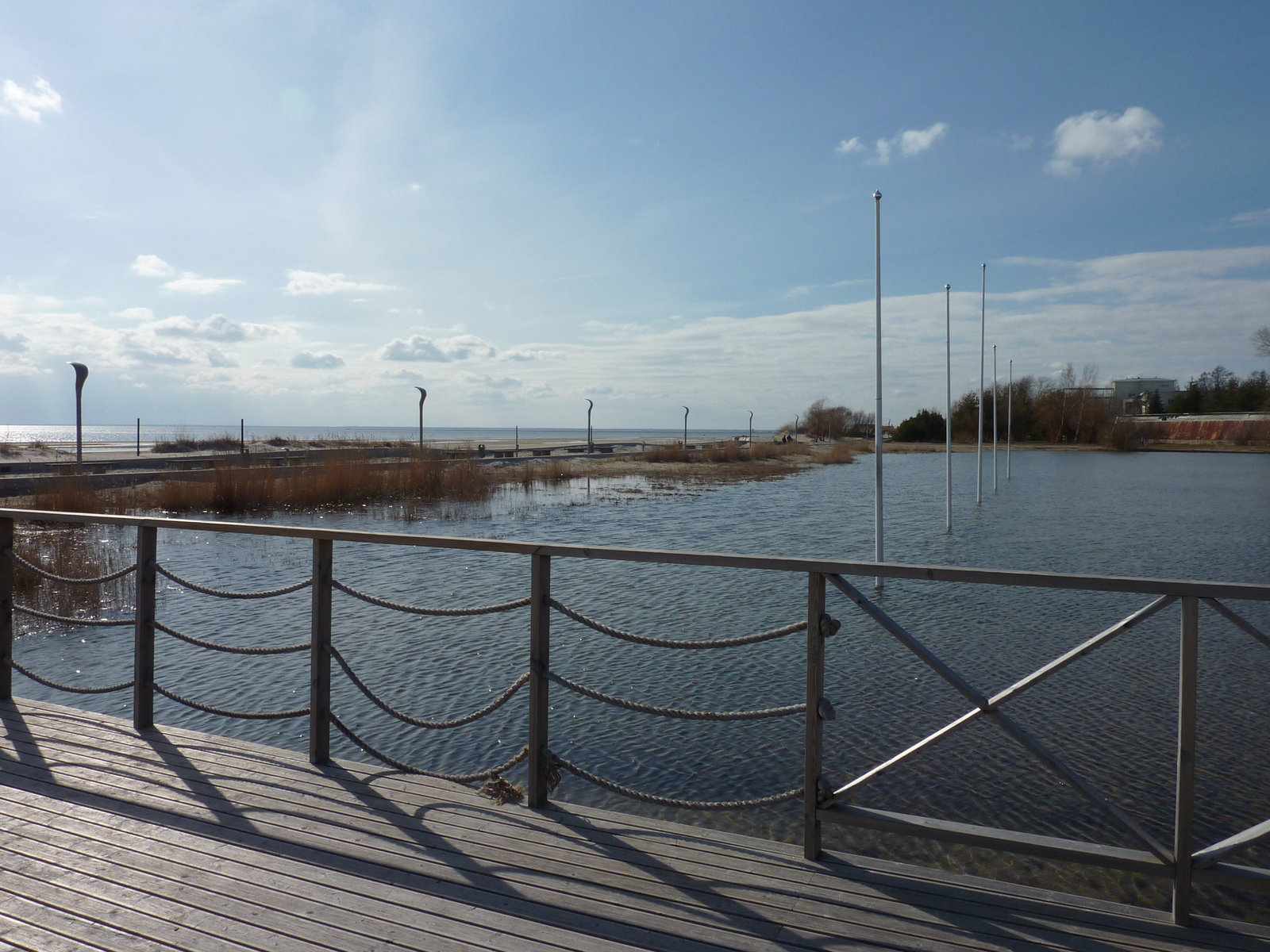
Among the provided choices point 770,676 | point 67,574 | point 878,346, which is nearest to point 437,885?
point 770,676

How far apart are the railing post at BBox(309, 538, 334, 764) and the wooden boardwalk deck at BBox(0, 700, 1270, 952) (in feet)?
0.77

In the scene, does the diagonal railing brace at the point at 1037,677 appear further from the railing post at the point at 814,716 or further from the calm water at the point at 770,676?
the calm water at the point at 770,676

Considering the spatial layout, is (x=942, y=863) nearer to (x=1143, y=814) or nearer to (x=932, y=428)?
(x=1143, y=814)

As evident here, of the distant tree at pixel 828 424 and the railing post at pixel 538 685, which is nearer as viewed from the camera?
the railing post at pixel 538 685

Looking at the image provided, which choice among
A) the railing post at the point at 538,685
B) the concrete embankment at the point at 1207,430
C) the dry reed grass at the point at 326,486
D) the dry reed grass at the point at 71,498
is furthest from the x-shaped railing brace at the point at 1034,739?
the concrete embankment at the point at 1207,430

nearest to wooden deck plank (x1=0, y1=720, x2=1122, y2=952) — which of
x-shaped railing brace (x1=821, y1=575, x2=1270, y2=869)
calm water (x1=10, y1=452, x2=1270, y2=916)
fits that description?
x-shaped railing brace (x1=821, y1=575, x2=1270, y2=869)

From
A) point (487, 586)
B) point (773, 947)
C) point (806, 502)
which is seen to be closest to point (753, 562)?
point (773, 947)

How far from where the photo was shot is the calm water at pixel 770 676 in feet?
17.1

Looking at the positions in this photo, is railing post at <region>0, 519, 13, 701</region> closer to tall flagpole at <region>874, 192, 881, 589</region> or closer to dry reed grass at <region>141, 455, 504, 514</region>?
tall flagpole at <region>874, 192, 881, 589</region>

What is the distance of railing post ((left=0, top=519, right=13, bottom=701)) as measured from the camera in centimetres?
438

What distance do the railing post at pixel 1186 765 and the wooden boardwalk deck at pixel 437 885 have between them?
97 millimetres

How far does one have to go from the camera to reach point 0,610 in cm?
440

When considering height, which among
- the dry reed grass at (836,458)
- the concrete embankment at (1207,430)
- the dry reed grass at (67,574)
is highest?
the concrete embankment at (1207,430)

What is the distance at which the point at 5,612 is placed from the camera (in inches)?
174
